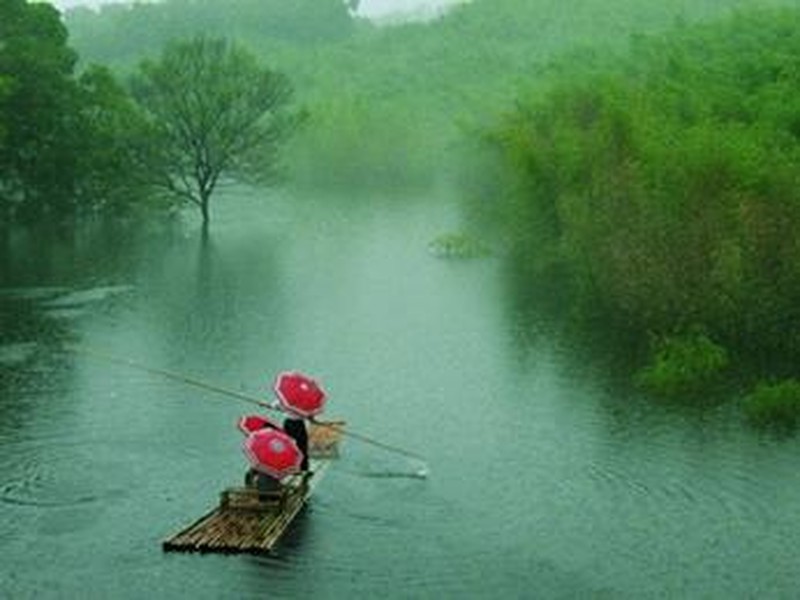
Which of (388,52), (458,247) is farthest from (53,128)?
(388,52)

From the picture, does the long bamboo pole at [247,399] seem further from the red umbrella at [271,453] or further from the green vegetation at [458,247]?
the green vegetation at [458,247]

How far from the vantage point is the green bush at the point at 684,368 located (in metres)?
32.4

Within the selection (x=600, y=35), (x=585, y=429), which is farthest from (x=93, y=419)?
(x=600, y=35)

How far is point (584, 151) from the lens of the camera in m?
48.1

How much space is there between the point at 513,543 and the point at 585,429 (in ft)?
23.5

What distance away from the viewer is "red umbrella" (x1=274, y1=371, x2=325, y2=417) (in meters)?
24.5

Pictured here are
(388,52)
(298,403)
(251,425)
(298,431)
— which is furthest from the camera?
(388,52)

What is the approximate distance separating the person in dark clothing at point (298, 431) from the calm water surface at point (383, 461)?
77 centimetres

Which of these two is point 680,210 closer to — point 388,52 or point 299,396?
point 299,396

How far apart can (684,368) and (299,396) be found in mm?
12032

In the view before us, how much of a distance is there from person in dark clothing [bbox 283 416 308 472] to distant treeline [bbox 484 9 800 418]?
10885 mm

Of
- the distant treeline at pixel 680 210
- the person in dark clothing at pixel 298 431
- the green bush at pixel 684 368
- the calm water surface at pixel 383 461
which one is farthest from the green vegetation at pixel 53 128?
the person in dark clothing at pixel 298 431

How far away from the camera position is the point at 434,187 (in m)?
86.1

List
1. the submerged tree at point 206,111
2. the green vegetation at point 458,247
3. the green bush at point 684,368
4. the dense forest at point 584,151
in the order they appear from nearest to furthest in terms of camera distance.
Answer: the green bush at point 684,368
the dense forest at point 584,151
the green vegetation at point 458,247
the submerged tree at point 206,111
